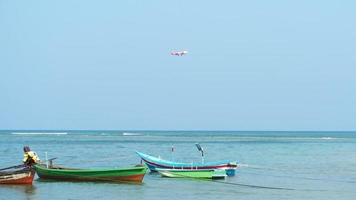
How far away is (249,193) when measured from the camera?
2472cm

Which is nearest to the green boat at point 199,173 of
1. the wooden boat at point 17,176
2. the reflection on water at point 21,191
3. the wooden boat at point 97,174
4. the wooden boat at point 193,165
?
the wooden boat at point 193,165

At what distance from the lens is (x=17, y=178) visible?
25.9m

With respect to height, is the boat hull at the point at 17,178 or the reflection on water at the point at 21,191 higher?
the boat hull at the point at 17,178

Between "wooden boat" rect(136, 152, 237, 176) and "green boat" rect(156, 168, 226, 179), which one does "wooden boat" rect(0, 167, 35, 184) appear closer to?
"green boat" rect(156, 168, 226, 179)

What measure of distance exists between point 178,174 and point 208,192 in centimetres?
558

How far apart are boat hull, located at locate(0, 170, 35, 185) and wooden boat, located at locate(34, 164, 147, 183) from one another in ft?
3.21

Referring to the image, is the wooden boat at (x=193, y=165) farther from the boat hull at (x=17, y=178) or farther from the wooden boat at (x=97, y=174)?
the boat hull at (x=17, y=178)

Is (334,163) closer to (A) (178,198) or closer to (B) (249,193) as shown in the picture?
(B) (249,193)

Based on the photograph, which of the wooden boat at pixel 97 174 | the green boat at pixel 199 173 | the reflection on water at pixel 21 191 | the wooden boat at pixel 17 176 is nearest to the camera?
the reflection on water at pixel 21 191

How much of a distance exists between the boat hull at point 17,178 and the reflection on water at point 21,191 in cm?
33

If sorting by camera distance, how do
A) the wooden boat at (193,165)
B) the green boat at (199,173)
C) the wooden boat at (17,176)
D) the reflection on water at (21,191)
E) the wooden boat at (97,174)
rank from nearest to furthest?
the reflection on water at (21,191) < the wooden boat at (17,176) < the wooden boat at (97,174) < the green boat at (199,173) < the wooden boat at (193,165)

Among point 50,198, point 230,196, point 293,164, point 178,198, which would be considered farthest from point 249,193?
point 293,164

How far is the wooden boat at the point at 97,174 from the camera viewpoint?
26969mm

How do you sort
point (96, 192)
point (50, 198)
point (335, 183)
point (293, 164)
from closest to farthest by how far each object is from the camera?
point (50, 198) < point (96, 192) < point (335, 183) < point (293, 164)
